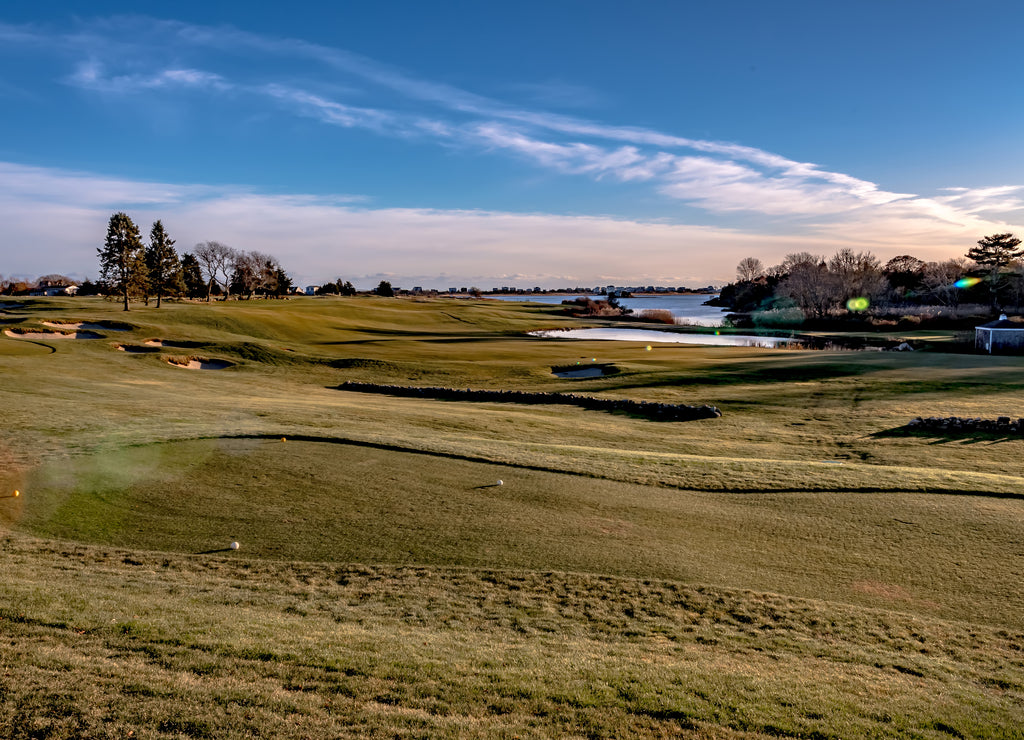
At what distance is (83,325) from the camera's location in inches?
1857

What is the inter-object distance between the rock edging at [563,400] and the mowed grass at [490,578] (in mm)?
4558

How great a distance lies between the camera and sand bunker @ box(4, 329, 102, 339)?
4291cm

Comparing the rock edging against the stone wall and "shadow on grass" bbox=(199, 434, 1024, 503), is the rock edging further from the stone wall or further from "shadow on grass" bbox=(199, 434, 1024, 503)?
"shadow on grass" bbox=(199, 434, 1024, 503)

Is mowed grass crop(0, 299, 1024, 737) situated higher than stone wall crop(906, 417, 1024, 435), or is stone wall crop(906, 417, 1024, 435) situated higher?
stone wall crop(906, 417, 1024, 435)

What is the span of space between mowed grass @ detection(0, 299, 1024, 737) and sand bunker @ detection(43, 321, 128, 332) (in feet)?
83.2

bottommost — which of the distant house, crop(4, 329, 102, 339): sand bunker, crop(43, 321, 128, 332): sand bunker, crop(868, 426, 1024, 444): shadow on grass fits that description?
crop(868, 426, 1024, 444): shadow on grass

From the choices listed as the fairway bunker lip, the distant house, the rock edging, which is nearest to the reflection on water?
the distant house

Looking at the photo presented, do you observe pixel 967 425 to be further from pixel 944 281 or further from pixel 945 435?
pixel 944 281

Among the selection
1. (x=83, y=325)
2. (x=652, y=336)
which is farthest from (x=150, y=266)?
(x=652, y=336)

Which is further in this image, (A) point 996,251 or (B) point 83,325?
(A) point 996,251

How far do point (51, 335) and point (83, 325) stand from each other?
3.29 meters

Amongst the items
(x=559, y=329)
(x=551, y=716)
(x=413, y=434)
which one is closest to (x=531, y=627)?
(x=551, y=716)

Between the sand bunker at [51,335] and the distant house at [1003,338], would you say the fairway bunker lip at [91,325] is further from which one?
the distant house at [1003,338]

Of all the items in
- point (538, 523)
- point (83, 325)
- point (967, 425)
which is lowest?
point (538, 523)
